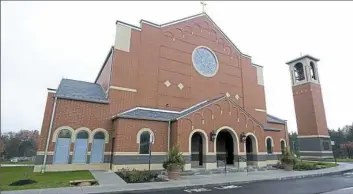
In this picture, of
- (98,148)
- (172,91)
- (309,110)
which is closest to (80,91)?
(98,148)

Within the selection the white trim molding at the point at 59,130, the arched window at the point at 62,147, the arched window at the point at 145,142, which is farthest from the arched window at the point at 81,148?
the arched window at the point at 145,142

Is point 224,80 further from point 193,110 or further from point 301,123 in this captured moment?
point 301,123

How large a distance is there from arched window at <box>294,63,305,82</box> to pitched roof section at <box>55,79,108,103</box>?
29951mm

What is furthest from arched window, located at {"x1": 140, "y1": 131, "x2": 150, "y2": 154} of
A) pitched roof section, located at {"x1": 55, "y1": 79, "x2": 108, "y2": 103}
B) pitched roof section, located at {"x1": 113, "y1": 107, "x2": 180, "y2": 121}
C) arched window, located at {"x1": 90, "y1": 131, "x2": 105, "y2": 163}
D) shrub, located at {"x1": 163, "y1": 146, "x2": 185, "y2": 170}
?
pitched roof section, located at {"x1": 55, "y1": 79, "x2": 108, "y2": 103}

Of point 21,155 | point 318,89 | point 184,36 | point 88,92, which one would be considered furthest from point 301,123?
point 21,155

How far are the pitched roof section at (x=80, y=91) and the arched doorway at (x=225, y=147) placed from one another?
1122cm

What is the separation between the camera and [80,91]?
17875 millimetres

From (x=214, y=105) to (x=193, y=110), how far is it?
2.18 m

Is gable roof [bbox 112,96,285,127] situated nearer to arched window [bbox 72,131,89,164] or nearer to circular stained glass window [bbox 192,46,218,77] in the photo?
arched window [bbox 72,131,89,164]

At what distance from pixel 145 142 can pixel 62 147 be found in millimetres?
5909

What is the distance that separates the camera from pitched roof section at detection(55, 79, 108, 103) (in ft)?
53.7

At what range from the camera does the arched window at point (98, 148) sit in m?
16.2

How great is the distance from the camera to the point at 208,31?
25.0 m

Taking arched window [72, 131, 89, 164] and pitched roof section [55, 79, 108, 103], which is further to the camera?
pitched roof section [55, 79, 108, 103]
